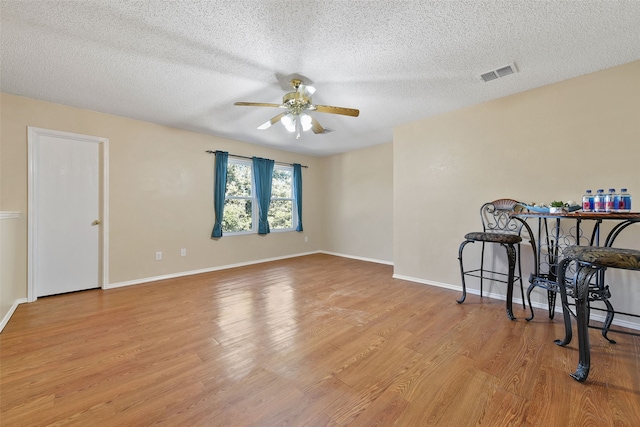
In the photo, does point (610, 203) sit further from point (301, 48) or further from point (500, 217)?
point (301, 48)

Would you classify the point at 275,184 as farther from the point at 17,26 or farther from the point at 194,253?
the point at 17,26

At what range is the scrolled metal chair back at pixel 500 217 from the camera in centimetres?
281

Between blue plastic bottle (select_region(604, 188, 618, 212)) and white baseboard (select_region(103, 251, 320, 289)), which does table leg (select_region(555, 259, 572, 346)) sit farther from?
white baseboard (select_region(103, 251, 320, 289))

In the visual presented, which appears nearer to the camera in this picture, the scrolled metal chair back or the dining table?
the dining table

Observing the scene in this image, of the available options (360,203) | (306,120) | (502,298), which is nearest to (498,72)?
A: (306,120)

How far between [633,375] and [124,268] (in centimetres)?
511

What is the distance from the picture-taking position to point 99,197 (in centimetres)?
341

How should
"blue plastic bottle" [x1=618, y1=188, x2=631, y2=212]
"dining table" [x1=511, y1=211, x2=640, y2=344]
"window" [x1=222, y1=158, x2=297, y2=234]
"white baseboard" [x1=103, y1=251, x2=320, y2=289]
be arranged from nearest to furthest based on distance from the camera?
"blue plastic bottle" [x1=618, y1=188, x2=631, y2=212], "dining table" [x1=511, y1=211, x2=640, y2=344], "white baseboard" [x1=103, y1=251, x2=320, y2=289], "window" [x1=222, y1=158, x2=297, y2=234]

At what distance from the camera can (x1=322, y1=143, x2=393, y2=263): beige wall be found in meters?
4.93

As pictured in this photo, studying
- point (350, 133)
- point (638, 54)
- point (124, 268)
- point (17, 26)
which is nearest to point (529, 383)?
point (638, 54)

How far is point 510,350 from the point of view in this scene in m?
1.87

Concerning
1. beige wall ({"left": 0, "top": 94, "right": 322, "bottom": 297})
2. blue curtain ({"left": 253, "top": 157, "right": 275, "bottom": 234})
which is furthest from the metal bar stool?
beige wall ({"left": 0, "top": 94, "right": 322, "bottom": 297})

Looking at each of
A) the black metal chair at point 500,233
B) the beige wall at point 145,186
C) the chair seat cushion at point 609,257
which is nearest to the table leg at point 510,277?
the black metal chair at point 500,233

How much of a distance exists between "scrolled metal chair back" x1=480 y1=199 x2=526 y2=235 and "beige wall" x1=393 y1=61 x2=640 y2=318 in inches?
3.9
